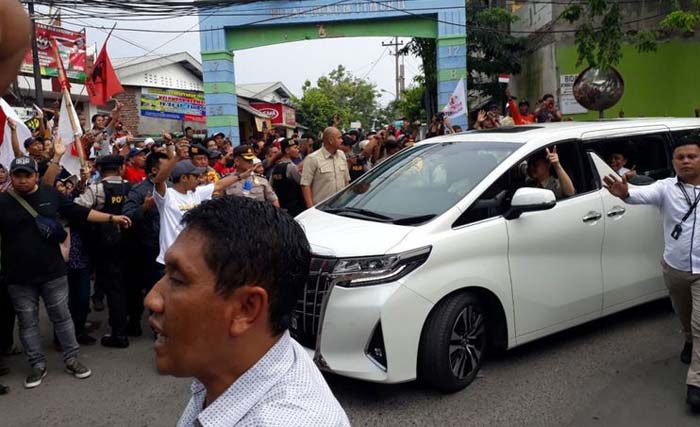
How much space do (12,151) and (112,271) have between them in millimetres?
1859

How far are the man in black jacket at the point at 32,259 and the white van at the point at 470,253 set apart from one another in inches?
78.3

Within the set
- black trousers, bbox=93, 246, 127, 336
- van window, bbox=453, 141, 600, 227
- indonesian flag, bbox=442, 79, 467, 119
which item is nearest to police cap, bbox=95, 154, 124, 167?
black trousers, bbox=93, 246, 127, 336

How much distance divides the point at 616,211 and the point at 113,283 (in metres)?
4.37

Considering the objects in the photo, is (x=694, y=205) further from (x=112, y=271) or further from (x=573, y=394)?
(x=112, y=271)

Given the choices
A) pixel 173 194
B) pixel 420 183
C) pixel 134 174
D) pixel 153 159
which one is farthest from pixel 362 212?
pixel 134 174

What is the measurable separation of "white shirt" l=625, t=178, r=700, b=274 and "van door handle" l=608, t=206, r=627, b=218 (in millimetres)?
690

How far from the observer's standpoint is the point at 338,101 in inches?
2709

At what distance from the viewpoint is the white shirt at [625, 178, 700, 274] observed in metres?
3.87

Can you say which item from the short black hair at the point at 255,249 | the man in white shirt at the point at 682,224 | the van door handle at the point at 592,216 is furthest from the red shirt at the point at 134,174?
the short black hair at the point at 255,249

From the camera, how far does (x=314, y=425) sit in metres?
1.14

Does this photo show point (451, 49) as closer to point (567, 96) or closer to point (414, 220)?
point (567, 96)

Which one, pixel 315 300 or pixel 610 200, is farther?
pixel 610 200

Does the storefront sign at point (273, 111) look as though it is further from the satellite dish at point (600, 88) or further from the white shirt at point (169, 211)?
the white shirt at point (169, 211)

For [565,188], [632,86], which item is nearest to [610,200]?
[565,188]
